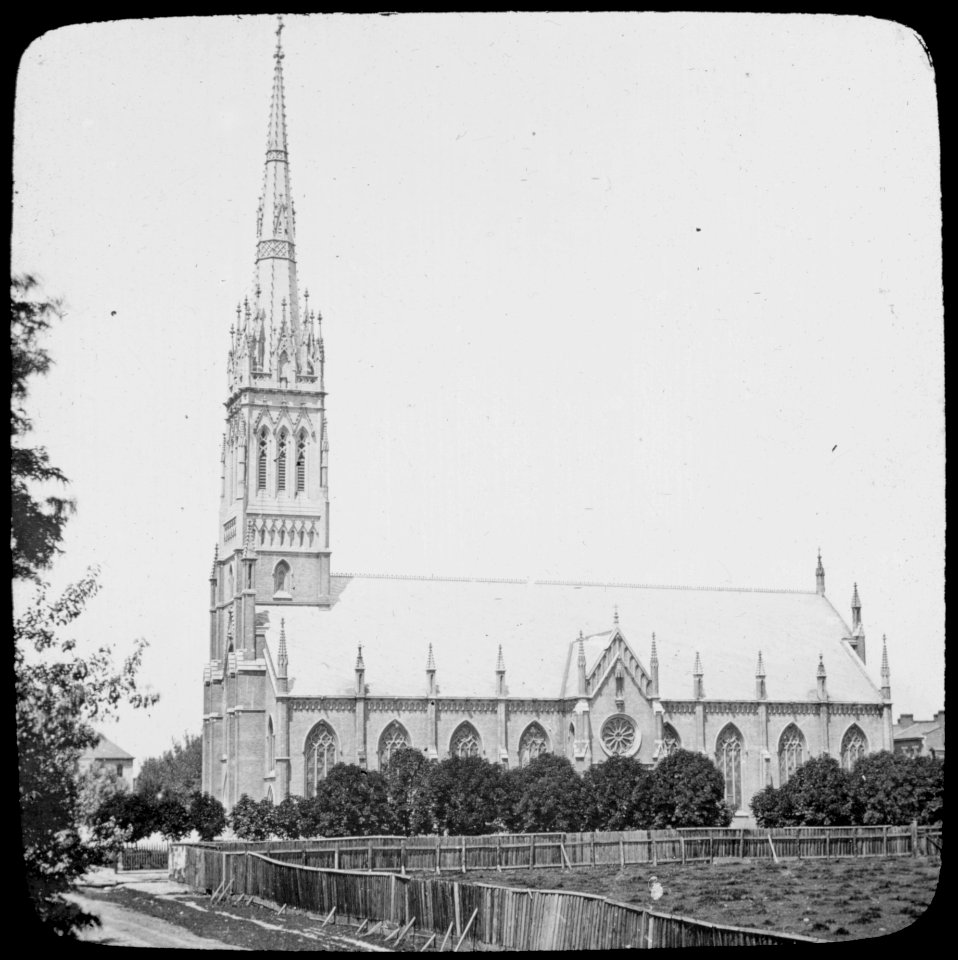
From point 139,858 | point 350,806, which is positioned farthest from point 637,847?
point 139,858

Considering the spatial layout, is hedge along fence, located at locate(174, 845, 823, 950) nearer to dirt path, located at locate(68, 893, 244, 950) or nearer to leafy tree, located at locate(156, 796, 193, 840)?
dirt path, located at locate(68, 893, 244, 950)

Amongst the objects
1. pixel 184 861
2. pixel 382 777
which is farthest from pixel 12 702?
pixel 382 777

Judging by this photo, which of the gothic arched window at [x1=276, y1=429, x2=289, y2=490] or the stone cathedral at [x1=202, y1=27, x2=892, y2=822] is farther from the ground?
the gothic arched window at [x1=276, y1=429, x2=289, y2=490]

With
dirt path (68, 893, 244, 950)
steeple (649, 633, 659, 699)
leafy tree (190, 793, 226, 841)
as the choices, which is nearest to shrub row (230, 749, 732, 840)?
leafy tree (190, 793, 226, 841)

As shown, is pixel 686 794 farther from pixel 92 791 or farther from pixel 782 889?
pixel 92 791

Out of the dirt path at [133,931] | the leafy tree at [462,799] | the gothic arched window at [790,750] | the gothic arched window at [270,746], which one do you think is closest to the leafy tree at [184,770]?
the gothic arched window at [270,746]

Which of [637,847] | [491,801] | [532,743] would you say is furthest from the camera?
[532,743]
